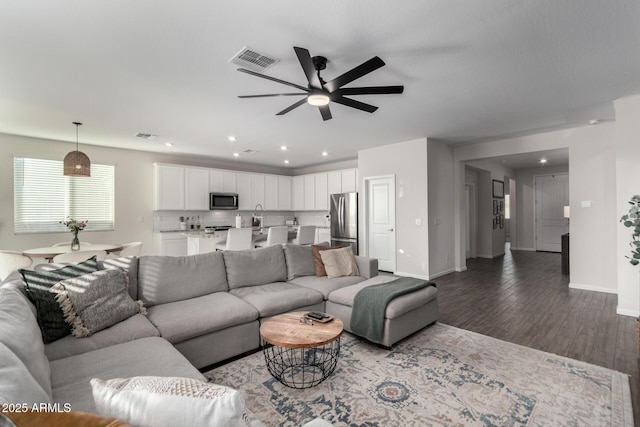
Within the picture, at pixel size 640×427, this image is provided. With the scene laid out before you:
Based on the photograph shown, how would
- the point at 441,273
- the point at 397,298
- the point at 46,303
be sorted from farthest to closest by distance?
1. the point at 441,273
2. the point at 397,298
3. the point at 46,303

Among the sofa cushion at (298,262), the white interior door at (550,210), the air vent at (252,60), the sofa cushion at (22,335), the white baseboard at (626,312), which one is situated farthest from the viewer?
the white interior door at (550,210)

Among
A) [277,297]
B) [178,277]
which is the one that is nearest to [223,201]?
[178,277]

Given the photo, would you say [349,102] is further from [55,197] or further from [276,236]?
[55,197]

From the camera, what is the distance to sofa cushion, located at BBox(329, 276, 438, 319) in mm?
2809

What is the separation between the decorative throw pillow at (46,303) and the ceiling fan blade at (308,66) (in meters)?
2.36

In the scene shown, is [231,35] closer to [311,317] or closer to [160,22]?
[160,22]

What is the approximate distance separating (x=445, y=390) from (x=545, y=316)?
2.36 m

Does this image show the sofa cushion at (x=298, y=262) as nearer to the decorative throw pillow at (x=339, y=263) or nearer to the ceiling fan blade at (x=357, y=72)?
the decorative throw pillow at (x=339, y=263)

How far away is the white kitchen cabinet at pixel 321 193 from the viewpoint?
787cm

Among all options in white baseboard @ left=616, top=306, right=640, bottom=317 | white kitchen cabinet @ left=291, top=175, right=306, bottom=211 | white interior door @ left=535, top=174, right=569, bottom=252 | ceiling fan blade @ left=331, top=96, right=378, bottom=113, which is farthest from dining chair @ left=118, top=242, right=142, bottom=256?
white interior door @ left=535, top=174, right=569, bottom=252

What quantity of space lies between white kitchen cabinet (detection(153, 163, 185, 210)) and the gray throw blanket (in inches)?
203

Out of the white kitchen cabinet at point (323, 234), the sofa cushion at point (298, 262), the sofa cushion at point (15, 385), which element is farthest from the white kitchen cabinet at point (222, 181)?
the sofa cushion at point (15, 385)

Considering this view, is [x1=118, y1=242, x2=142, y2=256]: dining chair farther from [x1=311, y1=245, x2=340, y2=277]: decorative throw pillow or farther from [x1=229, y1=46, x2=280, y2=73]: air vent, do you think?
[x1=229, y1=46, x2=280, y2=73]: air vent

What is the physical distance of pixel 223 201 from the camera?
7277 mm
